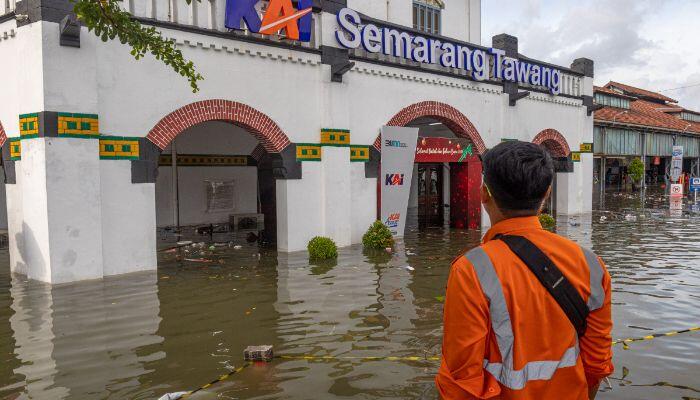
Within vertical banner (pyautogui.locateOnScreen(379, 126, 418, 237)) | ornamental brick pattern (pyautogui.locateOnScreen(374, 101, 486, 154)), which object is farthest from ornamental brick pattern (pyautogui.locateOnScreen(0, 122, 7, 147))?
vertical banner (pyautogui.locateOnScreen(379, 126, 418, 237))

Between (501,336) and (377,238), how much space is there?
1099 centimetres

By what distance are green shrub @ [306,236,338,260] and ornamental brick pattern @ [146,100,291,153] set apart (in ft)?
7.40

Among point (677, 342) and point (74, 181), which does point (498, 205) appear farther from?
point (74, 181)

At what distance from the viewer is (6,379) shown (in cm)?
520

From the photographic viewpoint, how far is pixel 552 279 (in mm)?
2170

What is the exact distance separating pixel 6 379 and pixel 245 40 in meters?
8.11

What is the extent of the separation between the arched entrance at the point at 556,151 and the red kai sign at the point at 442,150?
4329 mm

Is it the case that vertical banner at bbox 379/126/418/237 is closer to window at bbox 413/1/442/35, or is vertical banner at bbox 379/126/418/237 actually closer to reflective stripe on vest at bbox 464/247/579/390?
window at bbox 413/1/442/35

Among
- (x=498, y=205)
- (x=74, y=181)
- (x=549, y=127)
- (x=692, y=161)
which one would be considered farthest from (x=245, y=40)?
(x=692, y=161)

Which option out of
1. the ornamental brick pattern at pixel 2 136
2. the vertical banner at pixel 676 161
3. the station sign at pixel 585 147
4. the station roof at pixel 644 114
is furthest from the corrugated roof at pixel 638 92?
the ornamental brick pattern at pixel 2 136

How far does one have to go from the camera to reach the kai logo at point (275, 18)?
11133 millimetres

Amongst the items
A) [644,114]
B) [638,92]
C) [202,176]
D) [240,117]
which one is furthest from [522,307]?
[638,92]

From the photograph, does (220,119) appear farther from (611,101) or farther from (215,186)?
(611,101)

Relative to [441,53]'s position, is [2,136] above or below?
below
